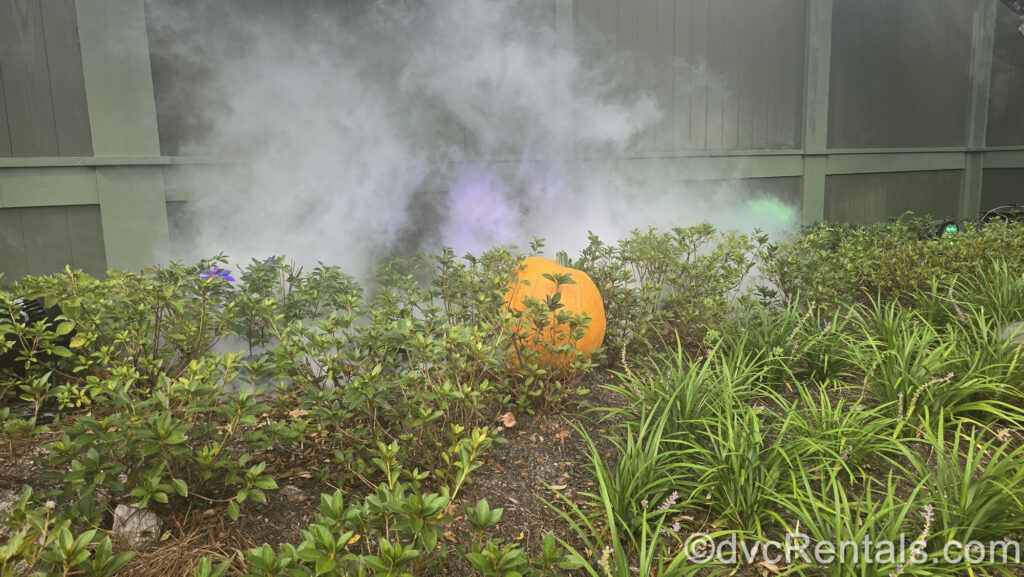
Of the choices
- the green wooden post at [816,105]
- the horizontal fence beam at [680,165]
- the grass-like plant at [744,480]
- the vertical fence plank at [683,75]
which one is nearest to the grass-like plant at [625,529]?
the grass-like plant at [744,480]

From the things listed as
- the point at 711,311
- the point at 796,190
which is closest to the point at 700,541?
the point at 711,311

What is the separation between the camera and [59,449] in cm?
161

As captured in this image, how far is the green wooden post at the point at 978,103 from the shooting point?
27.8ft

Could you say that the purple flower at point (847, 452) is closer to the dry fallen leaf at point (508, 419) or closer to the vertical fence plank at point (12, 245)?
the dry fallen leaf at point (508, 419)

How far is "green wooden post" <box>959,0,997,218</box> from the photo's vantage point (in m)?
8.47

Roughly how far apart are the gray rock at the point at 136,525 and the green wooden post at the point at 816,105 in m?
7.20

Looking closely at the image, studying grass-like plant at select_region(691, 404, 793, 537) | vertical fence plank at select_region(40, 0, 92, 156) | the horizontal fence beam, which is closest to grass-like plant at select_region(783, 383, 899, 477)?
grass-like plant at select_region(691, 404, 793, 537)

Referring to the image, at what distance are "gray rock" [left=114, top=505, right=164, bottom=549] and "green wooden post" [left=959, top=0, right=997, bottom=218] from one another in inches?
421

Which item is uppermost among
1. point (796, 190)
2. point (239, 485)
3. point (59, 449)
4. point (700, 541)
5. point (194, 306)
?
point (796, 190)

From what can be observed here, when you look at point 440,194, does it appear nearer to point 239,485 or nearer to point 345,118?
point 345,118

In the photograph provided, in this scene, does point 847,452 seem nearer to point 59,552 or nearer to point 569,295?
point 569,295

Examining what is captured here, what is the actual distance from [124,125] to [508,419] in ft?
10.6

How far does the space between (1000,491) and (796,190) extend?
19.5 ft

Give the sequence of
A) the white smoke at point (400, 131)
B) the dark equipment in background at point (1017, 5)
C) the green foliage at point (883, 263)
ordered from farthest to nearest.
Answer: the dark equipment in background at point (1017, 5), the white smoke at point (400, 131), the green foliage at point (883, 263)
